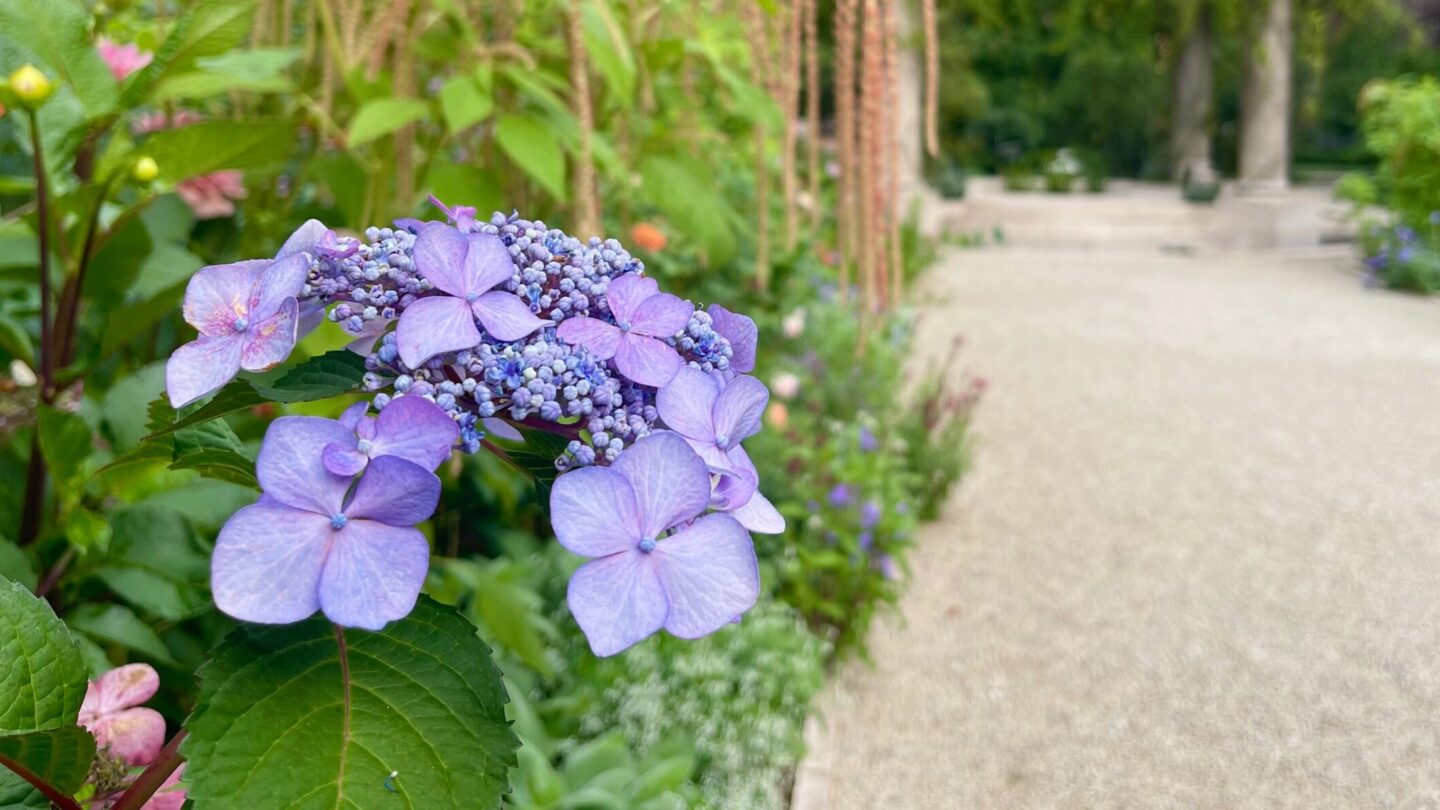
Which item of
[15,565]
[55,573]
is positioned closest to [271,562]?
[15,565]

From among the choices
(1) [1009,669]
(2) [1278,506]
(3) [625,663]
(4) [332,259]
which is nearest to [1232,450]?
(2) [1278,506]

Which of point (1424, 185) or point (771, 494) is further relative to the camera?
point (1424, 185)

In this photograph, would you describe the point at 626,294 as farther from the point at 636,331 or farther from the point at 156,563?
the point at 156,563

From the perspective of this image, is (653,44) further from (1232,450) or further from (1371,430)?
(1371,430)

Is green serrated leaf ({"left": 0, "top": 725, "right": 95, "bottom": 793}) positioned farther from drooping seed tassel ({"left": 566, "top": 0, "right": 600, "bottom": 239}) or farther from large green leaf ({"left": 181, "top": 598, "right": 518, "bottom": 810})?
drooping seed tassel ({"left": 566, "top": 0, "right": 600, "bottom": 239})

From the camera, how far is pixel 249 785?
0.41 m

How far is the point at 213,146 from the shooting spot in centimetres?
82

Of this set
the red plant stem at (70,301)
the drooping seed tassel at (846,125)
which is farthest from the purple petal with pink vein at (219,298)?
the drooping seed tassel at (846,125)

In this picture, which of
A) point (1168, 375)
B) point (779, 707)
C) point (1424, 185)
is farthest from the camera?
point (1424, 185)

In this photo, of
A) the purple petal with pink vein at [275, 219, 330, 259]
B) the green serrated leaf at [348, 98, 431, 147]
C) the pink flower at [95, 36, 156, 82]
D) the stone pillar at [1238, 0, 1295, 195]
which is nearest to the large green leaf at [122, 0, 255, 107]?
the green serrated leaf at [348, 98, 431, 147]

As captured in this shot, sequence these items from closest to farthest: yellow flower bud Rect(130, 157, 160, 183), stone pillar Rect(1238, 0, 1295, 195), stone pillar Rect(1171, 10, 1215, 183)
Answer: yellow flower bud Rect(130, 157, 160, 183) → stone pillar Rect(1238, 0, 1295, 195) → stone pillar Rect(1171, 10, 1215, 183)

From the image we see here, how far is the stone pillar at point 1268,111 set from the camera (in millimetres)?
10242

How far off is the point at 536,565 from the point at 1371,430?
3.71 m

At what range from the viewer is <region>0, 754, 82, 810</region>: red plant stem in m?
0.45
